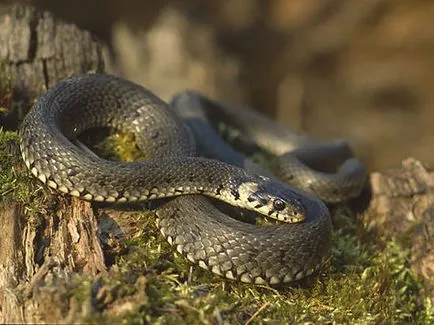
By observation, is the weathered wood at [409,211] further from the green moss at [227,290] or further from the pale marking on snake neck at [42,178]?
the pale marking on snake neck at [42,178]

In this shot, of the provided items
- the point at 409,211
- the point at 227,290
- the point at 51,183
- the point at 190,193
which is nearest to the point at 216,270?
the point at 227,290

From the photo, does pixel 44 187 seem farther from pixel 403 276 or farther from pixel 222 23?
pixel 222 23

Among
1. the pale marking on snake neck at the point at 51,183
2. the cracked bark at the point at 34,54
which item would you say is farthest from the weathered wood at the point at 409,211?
the cracked bark at the point at 34,54

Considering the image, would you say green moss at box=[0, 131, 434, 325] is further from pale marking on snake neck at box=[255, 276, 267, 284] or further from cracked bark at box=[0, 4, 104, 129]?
cracked bark at box=[0, 4, 104, 129]

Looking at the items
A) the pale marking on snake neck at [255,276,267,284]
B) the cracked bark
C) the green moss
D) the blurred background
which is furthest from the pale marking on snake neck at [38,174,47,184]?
the blurred background

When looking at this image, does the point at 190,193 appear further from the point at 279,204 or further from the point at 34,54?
the point at 34,54

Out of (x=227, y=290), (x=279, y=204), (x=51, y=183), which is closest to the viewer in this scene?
(x=227, y=290)
